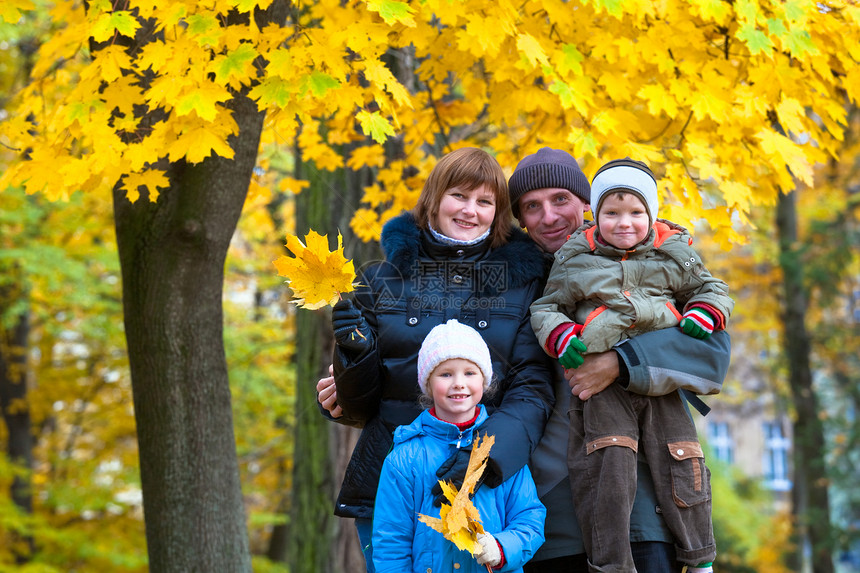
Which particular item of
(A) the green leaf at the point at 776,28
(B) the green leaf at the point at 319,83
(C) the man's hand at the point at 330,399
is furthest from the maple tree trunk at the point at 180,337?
(A) the green leaf at the point at 776,28

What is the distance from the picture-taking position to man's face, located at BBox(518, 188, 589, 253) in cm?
296

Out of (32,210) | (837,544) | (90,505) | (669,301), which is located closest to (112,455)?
(90,505)

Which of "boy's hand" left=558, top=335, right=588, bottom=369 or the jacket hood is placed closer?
"boy's hand" left=558, top=335, right=588, bottom=369

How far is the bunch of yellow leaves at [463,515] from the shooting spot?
7.19 ft

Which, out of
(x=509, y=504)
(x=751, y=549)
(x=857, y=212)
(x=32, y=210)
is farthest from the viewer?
(x=751, y=549)

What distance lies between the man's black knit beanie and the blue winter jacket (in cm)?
98

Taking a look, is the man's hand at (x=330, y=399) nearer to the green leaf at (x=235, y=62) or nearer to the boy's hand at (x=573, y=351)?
the boy's hand at (x=573, y=351)

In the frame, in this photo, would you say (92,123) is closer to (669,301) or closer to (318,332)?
(669,301)

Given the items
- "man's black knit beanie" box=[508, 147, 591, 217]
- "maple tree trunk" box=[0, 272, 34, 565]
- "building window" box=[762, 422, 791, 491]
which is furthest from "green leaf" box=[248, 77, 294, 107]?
"building window" box=[762, 422, 791, 491]

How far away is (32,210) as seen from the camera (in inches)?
325

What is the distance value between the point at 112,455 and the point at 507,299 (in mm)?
11032

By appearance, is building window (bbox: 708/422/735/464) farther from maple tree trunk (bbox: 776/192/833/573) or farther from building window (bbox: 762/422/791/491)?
maple tree trunk (bbox: 776/192/833/573)

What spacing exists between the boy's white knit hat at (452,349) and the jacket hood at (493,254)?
11.5 inches

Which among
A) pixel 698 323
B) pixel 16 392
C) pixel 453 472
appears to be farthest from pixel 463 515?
pixel 16 392
